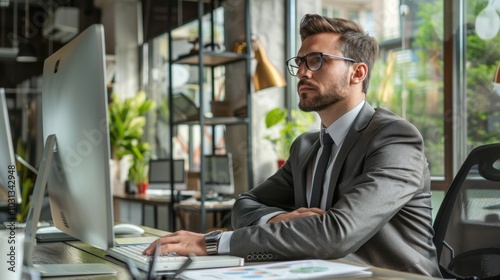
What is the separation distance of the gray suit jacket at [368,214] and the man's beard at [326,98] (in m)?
0.10

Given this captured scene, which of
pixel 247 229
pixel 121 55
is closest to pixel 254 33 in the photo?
pixel 121 55

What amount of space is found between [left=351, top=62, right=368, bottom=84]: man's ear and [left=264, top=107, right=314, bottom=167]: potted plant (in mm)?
3475

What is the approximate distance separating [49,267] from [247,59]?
4376 millimetres

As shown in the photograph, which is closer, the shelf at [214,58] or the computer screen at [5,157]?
the computer screen at [5,157]

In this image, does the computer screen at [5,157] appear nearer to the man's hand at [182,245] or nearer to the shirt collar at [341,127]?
the man's hand at [182,245]

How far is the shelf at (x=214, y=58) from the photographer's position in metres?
5.77

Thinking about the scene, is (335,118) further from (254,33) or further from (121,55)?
(121,55)

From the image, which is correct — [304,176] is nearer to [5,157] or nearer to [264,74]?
[5,157]

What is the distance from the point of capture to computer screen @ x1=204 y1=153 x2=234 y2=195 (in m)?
5.86

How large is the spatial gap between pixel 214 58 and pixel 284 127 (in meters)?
0.84

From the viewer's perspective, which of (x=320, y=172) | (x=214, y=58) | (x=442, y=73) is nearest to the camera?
(x=320, y=172)

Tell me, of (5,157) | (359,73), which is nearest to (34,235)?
(5,157)

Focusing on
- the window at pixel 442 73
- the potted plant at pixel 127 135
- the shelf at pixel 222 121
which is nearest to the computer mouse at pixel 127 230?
the window at pixel 442 73

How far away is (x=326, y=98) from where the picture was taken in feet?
7.02
